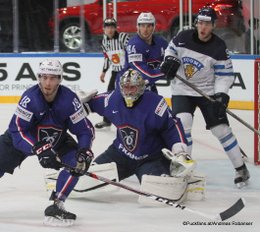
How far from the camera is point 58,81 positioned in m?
3.95

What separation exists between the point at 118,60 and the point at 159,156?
9.90ft

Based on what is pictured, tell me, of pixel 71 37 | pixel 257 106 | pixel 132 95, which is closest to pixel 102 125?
pixel 257 106

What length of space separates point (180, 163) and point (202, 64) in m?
1.04

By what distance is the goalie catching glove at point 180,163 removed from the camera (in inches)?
160

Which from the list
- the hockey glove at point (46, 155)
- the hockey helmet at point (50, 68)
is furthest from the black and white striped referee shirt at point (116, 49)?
the hockey glove at point (46, 155)

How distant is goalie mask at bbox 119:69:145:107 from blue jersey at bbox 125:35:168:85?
123cm

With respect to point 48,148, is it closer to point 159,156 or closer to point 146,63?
point 159,156

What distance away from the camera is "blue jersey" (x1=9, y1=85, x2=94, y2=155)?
3949 millimetres

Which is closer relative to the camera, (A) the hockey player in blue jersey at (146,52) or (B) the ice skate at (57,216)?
(B) the ice skate at (57,216)

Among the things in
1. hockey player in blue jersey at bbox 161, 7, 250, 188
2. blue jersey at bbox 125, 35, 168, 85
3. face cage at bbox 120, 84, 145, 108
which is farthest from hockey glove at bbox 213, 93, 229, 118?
blue jersey at bbox 125, 35, 168, 85

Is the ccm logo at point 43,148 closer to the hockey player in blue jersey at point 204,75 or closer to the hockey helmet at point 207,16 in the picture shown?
the hockey player in blue jersey at point 204,75

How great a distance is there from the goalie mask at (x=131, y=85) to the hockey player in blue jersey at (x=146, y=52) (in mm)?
1244

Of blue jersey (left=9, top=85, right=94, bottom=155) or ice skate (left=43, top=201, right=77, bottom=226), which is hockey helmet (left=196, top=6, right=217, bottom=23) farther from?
ice skate (left=43, top=201, right=77, bottom=226)

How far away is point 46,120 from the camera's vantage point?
405 centimetres
